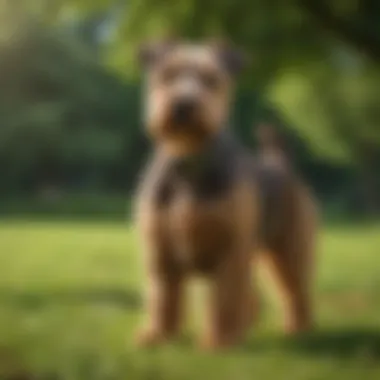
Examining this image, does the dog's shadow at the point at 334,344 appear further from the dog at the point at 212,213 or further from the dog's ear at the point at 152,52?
the dog's ear at the point at 152,52

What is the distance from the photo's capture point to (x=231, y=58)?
0.87 m

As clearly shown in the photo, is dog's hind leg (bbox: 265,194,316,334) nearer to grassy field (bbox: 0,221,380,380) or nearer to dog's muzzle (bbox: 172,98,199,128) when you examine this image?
grassy field (bbox: 0,221,380,380)

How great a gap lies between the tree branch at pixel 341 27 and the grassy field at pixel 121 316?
19cm

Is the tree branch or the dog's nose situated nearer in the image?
the dog's nose

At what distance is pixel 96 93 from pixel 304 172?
0.77 ft

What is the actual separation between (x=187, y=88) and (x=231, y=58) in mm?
76

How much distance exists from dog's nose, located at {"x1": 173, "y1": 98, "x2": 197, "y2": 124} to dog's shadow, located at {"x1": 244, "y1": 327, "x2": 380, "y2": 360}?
24 cm

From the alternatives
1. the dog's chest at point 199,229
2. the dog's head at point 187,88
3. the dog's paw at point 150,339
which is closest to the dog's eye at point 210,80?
the dog's head at point 187,88

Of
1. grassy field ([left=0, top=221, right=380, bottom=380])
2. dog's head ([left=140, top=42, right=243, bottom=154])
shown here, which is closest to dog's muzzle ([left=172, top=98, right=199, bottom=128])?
dog's head ([left=140, top=42, right=243, bottom=154])

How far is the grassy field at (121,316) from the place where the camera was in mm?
856

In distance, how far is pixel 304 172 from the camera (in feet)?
2.96

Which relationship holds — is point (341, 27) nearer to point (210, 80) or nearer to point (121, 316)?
point (210, 80)

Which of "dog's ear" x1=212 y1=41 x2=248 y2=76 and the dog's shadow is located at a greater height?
"dog's ear" x1=212 y1=41 x2=248 y2=76

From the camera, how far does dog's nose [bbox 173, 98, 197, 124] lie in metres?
0.81
